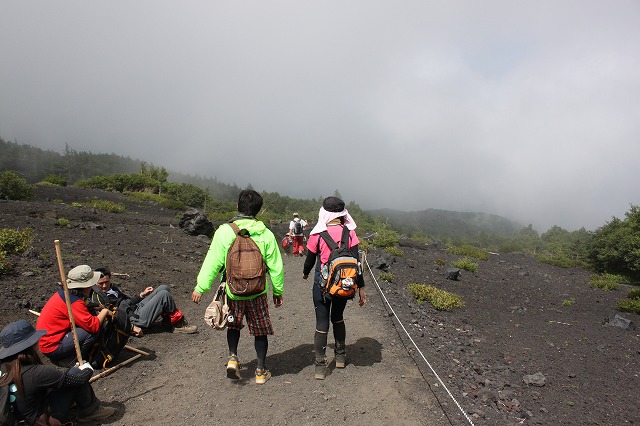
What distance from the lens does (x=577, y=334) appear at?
9156mm

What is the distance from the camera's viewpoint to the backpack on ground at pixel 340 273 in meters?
4.50

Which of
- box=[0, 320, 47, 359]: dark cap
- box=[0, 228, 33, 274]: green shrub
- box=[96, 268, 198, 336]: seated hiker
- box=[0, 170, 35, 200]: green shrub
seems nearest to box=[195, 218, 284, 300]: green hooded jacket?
box=[0, 320, 47, 359]: dark cap

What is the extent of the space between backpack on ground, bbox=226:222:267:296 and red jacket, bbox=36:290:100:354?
2.00m

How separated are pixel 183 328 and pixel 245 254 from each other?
12.0ft

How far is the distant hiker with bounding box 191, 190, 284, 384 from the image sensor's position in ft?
13.7

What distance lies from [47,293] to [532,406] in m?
9.02

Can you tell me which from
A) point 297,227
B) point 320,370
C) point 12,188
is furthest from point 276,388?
point 12,188

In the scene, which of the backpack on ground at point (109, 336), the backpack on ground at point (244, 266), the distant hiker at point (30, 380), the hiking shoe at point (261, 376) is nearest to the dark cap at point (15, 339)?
the distant hiker at point (30, 380)

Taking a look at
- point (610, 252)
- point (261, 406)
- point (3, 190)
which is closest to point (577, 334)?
point (261, 406)

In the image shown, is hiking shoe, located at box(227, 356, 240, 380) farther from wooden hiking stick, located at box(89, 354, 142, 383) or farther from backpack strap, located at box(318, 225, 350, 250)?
backpack strap, located at box(318, 225, 350, 250)

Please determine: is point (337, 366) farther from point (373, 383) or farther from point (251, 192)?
point (251, 192)

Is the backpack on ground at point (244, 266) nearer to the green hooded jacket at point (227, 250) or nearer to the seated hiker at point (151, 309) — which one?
the green hooded jacket at point (227, 250)

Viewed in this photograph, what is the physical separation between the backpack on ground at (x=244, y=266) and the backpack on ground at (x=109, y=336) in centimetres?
227

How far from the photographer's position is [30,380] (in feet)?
10.4
